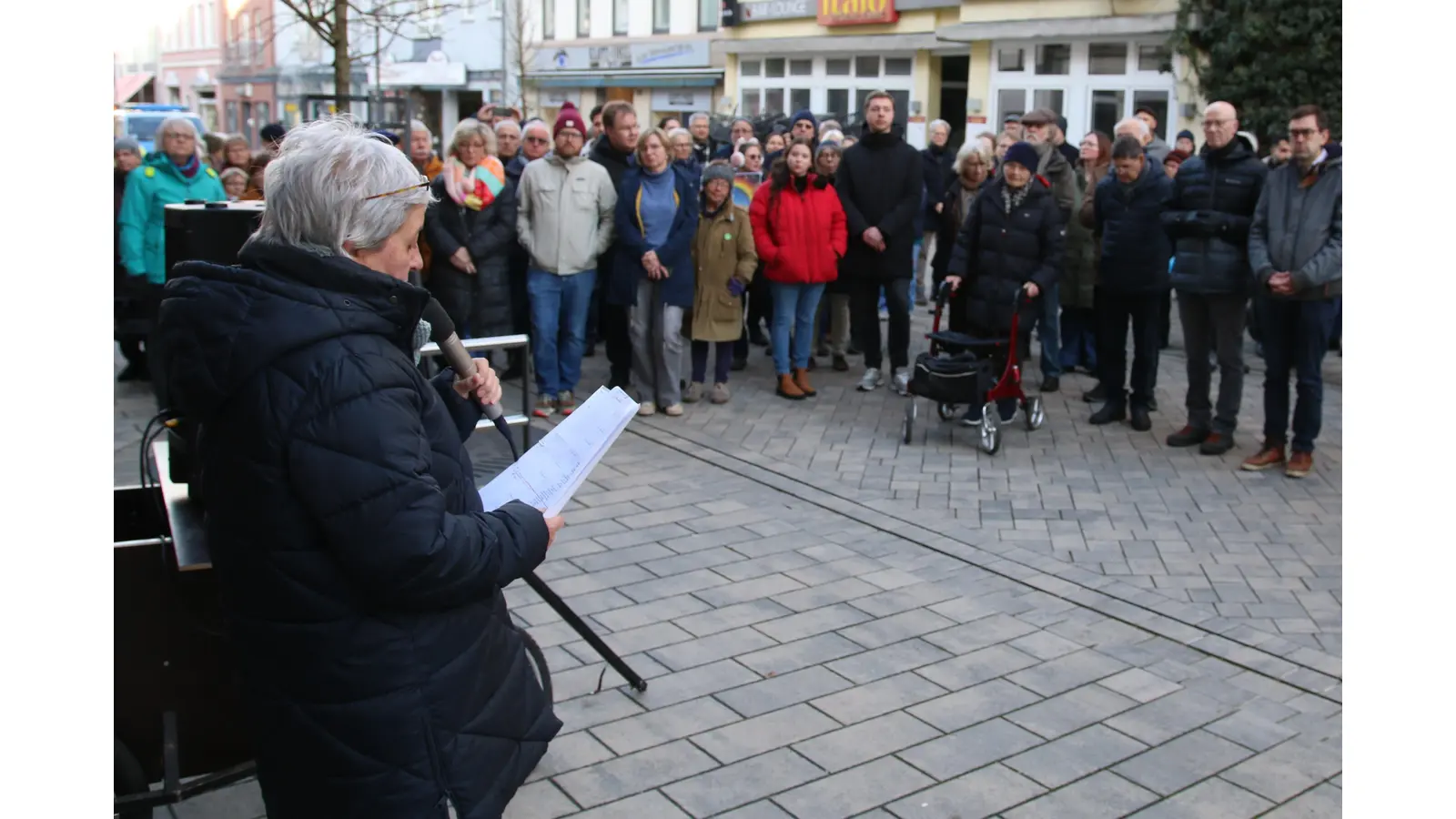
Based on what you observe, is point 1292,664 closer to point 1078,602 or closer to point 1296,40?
point 1078,602

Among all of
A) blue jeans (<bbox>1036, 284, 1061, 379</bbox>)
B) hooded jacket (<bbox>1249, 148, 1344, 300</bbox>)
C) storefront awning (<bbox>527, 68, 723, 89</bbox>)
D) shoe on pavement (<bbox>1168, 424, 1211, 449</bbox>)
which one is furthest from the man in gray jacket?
storefront awning (<bbox>527, 68, 723, 89</bbox>)

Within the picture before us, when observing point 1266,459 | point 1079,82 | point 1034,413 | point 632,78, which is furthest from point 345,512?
point 632,78

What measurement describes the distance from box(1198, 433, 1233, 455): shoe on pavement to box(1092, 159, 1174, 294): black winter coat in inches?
42.1

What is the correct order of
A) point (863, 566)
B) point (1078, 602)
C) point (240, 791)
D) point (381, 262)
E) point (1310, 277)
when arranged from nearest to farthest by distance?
point (381, 262) → point (240, 791) → point (1078, 602) → point (863, 566) → point (1310, 277)

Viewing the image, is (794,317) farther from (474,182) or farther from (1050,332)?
(474,182)

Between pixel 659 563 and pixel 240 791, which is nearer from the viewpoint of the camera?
pixel 240 791

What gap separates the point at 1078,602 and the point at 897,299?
4.58 meters

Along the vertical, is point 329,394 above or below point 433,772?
above

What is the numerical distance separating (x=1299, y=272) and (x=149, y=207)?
6.94 m

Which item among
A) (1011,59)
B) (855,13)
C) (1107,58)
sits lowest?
(1107,58)

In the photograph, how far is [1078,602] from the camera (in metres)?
5.63

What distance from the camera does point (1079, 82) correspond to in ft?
73.5

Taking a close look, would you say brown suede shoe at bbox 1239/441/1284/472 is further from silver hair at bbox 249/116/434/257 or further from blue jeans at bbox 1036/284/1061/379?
silver hair at bbox 249/116/434/257

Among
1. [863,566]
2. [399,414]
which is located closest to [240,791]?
[399,414]
